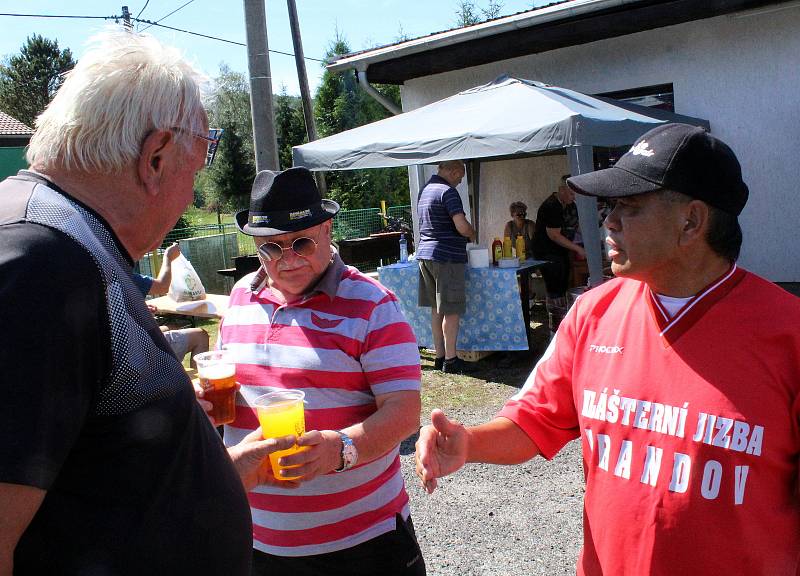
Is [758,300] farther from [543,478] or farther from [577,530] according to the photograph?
[543,478]

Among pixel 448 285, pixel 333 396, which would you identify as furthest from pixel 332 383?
pixel 448 285

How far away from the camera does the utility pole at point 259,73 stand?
269 inches

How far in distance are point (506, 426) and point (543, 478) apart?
266 cm

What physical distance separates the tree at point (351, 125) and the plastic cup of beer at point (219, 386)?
22.1m

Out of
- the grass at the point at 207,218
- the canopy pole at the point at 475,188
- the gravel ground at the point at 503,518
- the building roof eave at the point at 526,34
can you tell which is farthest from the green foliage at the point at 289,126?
the gravel ground at the point at 503,518

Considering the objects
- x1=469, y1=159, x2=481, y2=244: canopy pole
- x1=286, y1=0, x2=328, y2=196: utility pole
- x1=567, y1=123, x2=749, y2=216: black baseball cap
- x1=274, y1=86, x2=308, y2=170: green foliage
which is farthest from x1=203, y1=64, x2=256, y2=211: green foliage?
x1=567, y1=123, x2=749, y2=216: black baseball cap

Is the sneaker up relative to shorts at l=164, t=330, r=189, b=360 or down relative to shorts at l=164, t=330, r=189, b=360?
down

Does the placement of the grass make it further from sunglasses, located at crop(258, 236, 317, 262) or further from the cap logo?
the cap logo

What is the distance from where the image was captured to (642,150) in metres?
1.60

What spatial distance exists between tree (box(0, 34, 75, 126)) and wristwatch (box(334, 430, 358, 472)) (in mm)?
54185

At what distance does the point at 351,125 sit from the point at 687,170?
26763 mm

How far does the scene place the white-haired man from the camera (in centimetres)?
89

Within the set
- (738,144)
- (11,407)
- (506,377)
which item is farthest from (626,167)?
(738,144)

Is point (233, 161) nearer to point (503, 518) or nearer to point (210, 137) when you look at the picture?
point (503, 518)
